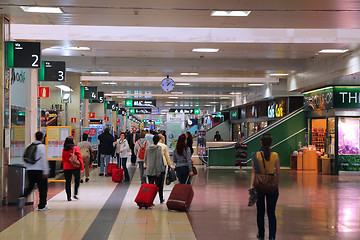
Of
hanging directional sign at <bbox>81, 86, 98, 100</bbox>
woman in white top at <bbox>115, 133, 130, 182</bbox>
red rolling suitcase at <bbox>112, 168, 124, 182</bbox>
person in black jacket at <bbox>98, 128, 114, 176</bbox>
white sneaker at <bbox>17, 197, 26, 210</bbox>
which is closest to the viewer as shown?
white sneaker at <bbox>17, 197, 26, 210</bbox>

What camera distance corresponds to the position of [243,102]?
109 ft

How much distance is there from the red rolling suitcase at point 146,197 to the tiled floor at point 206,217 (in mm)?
188

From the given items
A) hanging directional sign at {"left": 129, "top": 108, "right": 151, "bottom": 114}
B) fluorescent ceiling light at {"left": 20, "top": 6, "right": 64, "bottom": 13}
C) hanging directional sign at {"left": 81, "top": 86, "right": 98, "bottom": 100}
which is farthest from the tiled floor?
hanging directional sign at {"left": 129, "top": 108, "right": 151, "bottom": 114}

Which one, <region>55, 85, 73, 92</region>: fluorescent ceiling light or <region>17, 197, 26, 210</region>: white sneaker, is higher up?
<region>55, 85, 73, 92</region>: fluorescent ceiling light

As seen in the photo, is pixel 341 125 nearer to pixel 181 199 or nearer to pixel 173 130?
pixel 173 130

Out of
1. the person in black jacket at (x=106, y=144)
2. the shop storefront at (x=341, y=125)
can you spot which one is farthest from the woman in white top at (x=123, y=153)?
the shop storefront at (x=341, y=125)

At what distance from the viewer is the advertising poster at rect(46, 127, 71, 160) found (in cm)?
1470

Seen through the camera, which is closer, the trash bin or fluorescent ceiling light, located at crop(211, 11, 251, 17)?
fluorescent ceiling light, located at crop(211, 11, 251, 17)

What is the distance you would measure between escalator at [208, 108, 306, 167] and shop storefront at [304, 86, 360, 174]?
231cm

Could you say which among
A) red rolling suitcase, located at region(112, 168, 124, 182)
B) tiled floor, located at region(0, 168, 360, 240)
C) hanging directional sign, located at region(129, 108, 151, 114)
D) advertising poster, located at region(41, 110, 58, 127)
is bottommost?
tiled floor, located at region(0, 168, 360, 240)

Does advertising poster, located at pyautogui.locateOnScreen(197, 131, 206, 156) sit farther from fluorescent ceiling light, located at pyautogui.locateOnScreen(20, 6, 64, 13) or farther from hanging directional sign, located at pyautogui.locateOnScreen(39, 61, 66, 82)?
fluorescent ceiling light, located at pyautogui.locateOnScreen(20, 6, 64, 13)

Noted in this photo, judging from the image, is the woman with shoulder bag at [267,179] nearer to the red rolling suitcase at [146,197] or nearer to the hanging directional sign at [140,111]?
the red rolling suitcase at [146,197]

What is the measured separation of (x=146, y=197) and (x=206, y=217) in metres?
1.41

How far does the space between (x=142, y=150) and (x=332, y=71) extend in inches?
275
